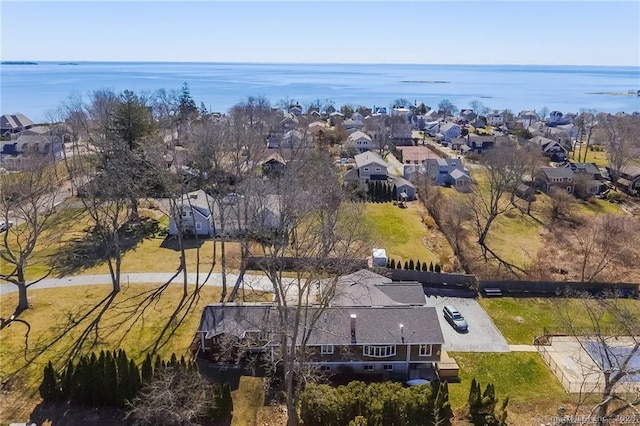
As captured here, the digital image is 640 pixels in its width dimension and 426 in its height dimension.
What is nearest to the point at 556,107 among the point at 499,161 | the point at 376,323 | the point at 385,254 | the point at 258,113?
the point at 258,113

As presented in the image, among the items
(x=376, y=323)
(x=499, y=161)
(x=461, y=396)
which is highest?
(x=499, y=161)

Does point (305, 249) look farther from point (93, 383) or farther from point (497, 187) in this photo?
point (497, 187)

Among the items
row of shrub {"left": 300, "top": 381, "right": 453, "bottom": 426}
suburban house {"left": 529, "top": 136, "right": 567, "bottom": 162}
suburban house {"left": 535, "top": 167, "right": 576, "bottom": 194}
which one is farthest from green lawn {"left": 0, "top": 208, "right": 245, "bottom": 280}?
suburban house {"left": 529, "top": 136, "right": 567, "bottom": 162}

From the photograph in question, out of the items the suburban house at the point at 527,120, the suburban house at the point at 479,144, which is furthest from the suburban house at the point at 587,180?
the suburban house at the point at 527,120

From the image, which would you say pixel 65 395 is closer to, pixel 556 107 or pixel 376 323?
pixel 376 323

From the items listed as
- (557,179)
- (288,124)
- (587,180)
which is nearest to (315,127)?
(288,124)

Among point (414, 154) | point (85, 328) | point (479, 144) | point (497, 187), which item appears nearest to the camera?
point (85, 328)
